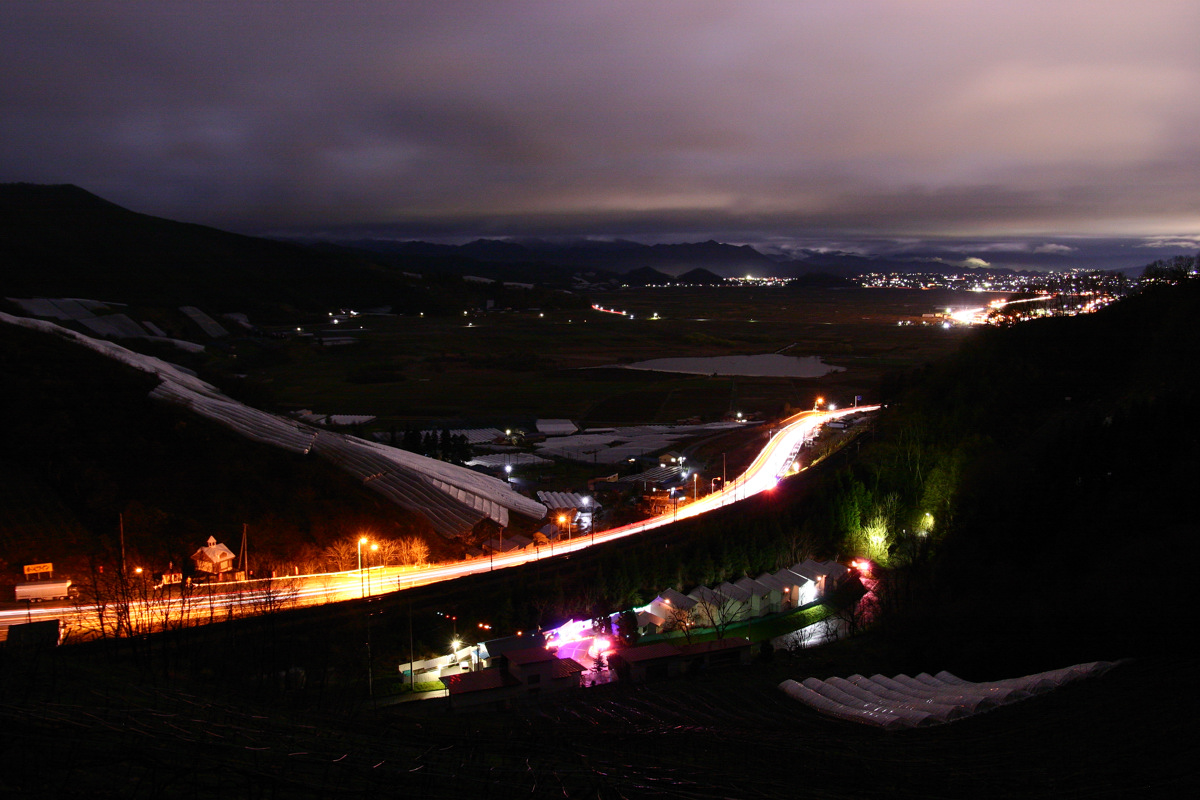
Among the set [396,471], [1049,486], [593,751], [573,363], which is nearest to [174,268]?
[573,363]

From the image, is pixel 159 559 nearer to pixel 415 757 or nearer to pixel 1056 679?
pixel 415 757

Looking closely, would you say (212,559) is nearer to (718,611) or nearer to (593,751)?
(718,611)

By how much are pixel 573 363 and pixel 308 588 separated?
4907 centimetres

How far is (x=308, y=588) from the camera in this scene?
17.8 metres

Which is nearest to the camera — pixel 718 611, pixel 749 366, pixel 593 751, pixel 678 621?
pixel 593 751

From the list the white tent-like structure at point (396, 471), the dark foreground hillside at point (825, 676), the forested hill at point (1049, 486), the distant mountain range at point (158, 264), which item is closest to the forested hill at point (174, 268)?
the distant mountain range at point (158, 264)

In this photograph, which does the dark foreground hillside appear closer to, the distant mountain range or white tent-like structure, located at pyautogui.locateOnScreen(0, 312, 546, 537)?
white tent-like structure, located at pyautogui.locateOnScreen(0, 312, 546, 537)

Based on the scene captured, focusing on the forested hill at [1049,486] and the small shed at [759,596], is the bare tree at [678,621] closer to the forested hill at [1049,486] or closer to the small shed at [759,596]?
the small shed at [759,596]

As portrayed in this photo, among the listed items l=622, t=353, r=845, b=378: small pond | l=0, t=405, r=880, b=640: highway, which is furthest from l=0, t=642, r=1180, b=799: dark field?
l=622, t=353, r=845, b=378: small pond

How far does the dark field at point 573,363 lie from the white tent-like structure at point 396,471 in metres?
14.0

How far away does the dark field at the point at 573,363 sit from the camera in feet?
154

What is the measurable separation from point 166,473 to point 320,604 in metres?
9.33

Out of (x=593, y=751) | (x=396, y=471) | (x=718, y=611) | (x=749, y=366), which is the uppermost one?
(x=749, y=366)

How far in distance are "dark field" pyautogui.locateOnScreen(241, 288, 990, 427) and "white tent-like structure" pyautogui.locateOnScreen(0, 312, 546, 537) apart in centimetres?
1399
